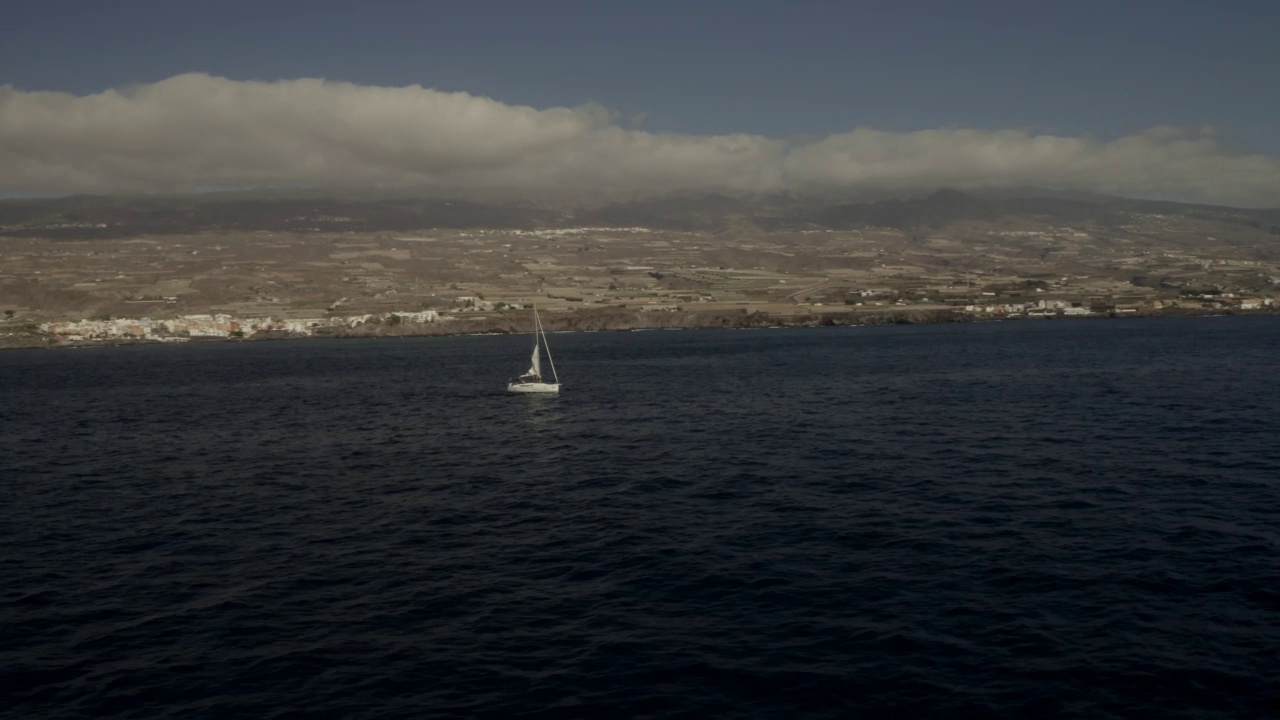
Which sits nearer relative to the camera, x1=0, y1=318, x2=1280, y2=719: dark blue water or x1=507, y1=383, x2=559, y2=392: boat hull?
x1=0, y1=318, x2=1280, y2=719: dark blue water

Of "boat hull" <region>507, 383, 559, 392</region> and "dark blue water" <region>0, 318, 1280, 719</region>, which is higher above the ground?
"dark blue water" <region>0, 318, 1280, 719</region>

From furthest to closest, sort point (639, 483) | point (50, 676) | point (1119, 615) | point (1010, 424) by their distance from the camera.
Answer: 1. point (1010, 424)
2. point (639, 483)
3. point (1119, 615)
4. point (50, 676)

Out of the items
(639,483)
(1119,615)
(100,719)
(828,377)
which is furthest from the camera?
(828,377)

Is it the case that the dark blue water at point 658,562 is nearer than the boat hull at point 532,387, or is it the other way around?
the dark blue water at point 658,562

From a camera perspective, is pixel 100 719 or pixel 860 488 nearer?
pixel 100 719

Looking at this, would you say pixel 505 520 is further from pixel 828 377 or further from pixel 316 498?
pixel 828 377

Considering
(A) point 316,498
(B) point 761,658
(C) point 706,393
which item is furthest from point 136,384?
(B) point 761,658

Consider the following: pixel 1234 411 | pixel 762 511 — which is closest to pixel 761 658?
pixel 762 511

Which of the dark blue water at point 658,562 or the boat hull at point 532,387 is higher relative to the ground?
the dark blue water at point 658,562
